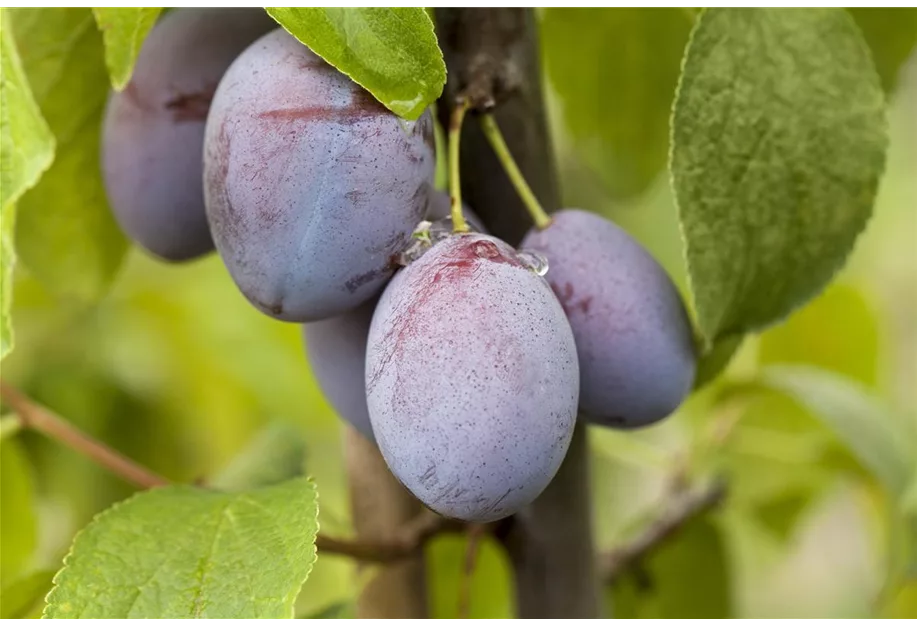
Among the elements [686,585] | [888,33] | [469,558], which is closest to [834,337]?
[686,585]

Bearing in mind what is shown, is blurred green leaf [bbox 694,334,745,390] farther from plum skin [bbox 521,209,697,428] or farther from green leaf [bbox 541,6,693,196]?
green leaf [bbox 541,6,693,196]

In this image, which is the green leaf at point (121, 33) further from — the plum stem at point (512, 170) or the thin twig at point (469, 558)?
the thin twig at point (469, 558)

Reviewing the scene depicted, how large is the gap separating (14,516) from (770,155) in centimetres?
53

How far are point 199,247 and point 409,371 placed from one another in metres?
0.20

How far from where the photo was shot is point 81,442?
0.62 metres

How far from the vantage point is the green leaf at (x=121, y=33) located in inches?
17.4

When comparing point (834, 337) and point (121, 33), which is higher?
point (121, 33)

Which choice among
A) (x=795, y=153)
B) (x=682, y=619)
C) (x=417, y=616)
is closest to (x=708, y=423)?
(x=682, y=619)

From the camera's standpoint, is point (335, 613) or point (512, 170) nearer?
point (512, 170)

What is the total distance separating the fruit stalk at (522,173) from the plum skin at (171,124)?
0.10 metres

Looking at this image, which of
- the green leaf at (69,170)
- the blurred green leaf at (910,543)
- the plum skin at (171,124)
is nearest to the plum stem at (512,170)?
the plum skin at (171,124)

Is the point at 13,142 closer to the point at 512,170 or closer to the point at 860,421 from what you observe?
the point at 512,170

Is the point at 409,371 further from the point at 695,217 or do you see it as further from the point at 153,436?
the point at 153,436

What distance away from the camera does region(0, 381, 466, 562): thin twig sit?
0.59 m
